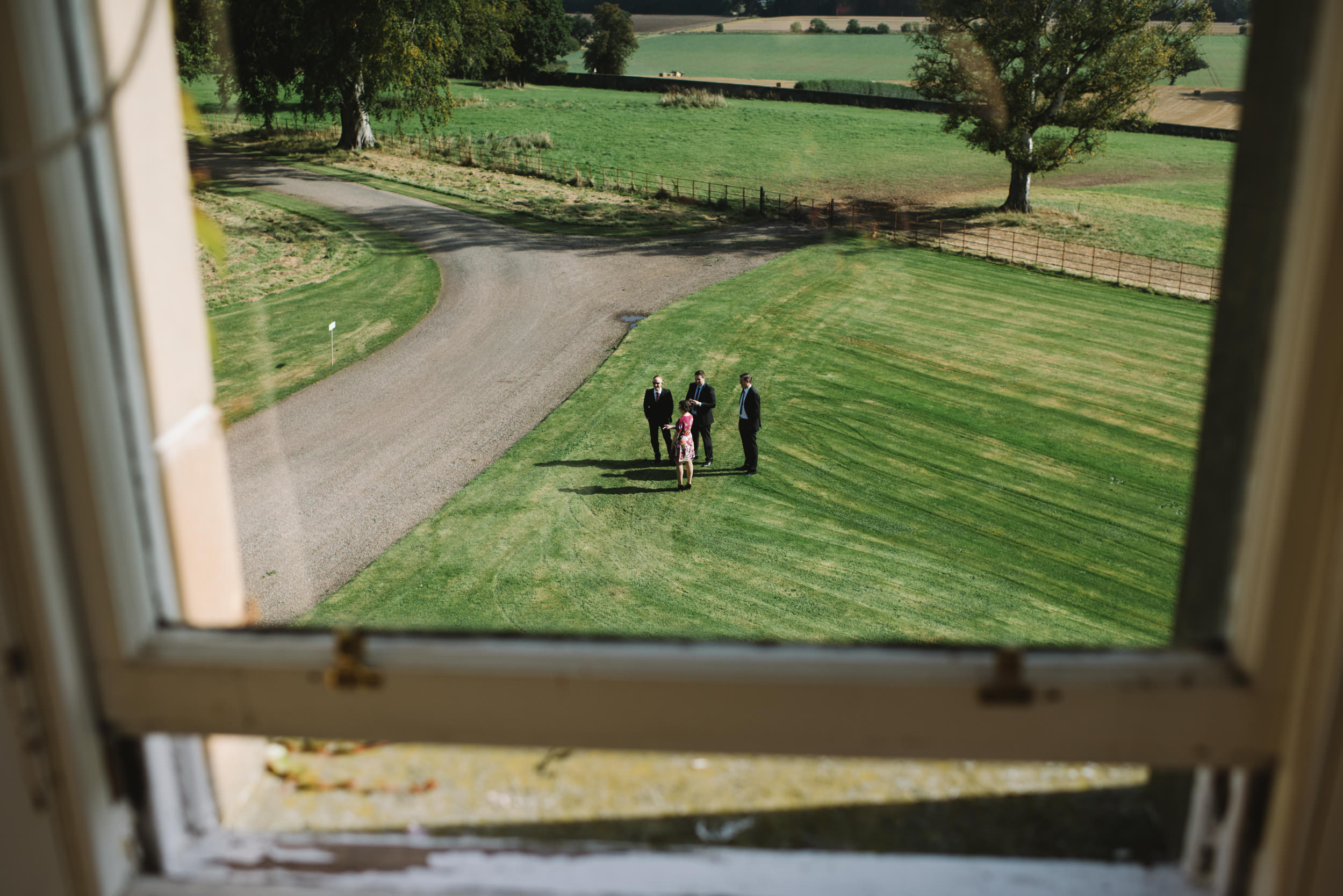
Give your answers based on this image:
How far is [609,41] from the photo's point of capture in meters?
46.2

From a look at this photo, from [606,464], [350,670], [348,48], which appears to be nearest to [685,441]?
[606,464]

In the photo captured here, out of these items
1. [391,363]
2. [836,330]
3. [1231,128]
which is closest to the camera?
[391,363]

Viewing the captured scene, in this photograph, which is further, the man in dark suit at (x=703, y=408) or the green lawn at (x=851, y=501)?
the man in dark suit at (x=703, y=408)

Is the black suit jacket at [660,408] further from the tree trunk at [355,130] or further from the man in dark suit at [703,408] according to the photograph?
the tree trunk at [355,130]

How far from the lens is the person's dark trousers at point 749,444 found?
13.1m

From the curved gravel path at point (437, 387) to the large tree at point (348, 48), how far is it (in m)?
2.85

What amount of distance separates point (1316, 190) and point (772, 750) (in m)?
0.65

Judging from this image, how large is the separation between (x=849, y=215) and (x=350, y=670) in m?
30.8

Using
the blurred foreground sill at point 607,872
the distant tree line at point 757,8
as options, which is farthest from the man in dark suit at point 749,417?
the distant tree line at point 757,8

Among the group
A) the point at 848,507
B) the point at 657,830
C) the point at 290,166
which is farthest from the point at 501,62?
the point at 657,830

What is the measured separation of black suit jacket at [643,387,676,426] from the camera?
529 inches

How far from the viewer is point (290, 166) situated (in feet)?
105

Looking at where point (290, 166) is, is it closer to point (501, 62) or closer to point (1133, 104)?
point (501, 62)

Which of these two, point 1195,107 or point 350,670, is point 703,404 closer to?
point 350,670
